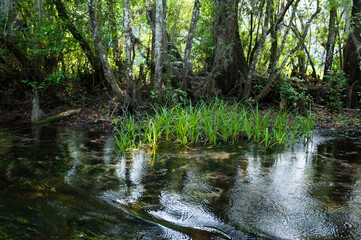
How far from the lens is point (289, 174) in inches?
156

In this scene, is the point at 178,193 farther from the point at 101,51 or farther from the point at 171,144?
the point at 101,51

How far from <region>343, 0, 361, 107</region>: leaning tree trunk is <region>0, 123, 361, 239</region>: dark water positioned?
4894 millimetres

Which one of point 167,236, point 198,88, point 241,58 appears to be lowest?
point 167,236

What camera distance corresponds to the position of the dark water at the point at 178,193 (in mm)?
2418

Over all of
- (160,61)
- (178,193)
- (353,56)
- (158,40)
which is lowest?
(178,193)

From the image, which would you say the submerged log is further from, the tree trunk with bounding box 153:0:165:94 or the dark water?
the tree trunk with bounding box 153:0:165:94

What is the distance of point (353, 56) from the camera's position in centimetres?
895

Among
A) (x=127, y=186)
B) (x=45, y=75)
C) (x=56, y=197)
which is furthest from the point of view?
(x=45, y=75)

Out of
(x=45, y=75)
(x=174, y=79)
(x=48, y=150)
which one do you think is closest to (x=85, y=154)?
(x=48, y=150)

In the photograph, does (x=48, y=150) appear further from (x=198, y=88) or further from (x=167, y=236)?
(x=198, y=88)

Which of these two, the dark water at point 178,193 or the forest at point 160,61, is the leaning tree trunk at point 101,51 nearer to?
the forest at point 160,61

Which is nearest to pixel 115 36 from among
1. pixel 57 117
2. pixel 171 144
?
pixel 57 117

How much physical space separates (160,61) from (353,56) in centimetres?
651

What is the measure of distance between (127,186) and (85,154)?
1.78m
